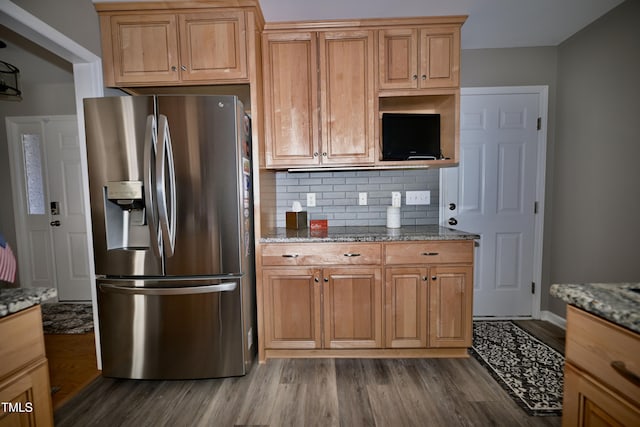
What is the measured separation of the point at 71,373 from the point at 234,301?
1.36 m

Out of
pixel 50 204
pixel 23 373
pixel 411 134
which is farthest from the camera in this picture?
pixel 50 204

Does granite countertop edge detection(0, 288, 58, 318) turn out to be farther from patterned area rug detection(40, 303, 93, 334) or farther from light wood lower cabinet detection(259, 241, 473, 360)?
patterned area rug detection(40, 303, 93, 334)

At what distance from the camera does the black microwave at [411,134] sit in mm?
2305

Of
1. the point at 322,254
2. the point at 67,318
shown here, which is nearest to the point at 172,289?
the point at 322,254

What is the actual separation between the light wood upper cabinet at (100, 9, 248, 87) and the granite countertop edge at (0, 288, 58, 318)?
5.14ft

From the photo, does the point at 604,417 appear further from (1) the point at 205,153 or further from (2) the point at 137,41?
(2) the point at 137,41

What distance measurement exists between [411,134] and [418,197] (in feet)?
1.98

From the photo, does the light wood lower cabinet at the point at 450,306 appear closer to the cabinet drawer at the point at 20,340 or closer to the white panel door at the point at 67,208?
the cabinet drawer at the point at 20,340

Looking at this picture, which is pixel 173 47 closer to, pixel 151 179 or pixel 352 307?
pixel 151 179

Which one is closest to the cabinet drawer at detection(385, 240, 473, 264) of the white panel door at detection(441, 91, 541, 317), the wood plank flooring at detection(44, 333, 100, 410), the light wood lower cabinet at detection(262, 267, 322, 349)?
the light wood lower cabinet at detection(262, 267, 322, 349)

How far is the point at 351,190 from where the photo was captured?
103 inches

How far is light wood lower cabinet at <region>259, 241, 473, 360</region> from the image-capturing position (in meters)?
2.03

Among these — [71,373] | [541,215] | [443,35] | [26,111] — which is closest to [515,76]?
[443,35]

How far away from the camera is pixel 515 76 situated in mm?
2648
